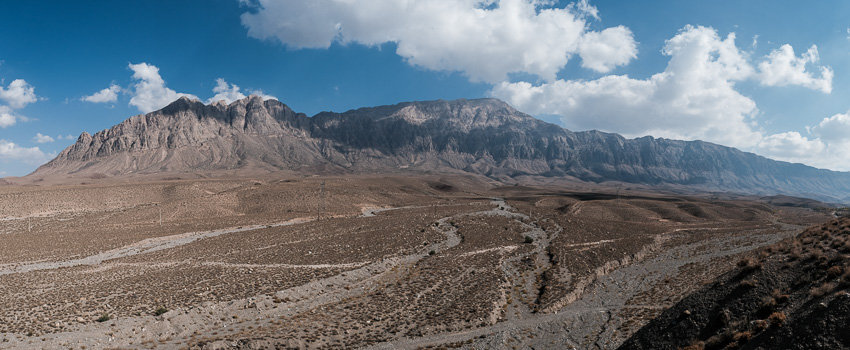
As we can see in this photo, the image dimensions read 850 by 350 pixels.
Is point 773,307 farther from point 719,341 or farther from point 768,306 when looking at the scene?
point 719,341

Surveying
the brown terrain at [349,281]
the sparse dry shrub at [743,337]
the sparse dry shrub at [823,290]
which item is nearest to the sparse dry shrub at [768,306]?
the sparse dry shrub at [823,290]

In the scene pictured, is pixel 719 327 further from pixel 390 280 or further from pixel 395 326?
pixel 390 280

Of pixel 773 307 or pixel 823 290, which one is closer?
pixel 823 290

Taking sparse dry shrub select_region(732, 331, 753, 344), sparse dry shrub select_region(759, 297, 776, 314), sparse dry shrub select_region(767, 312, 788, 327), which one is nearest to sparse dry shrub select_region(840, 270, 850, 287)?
sparse dry shrub select_region(759, 297, 776, 314)

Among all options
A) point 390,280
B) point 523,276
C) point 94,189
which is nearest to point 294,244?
point 390,280

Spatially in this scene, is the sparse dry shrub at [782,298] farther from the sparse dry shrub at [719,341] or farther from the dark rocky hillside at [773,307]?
the sparse dry shrub at [719,341]

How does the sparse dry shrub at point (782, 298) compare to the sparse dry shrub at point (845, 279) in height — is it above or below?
below

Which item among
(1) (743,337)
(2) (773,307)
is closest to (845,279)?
(2) (773,307)
